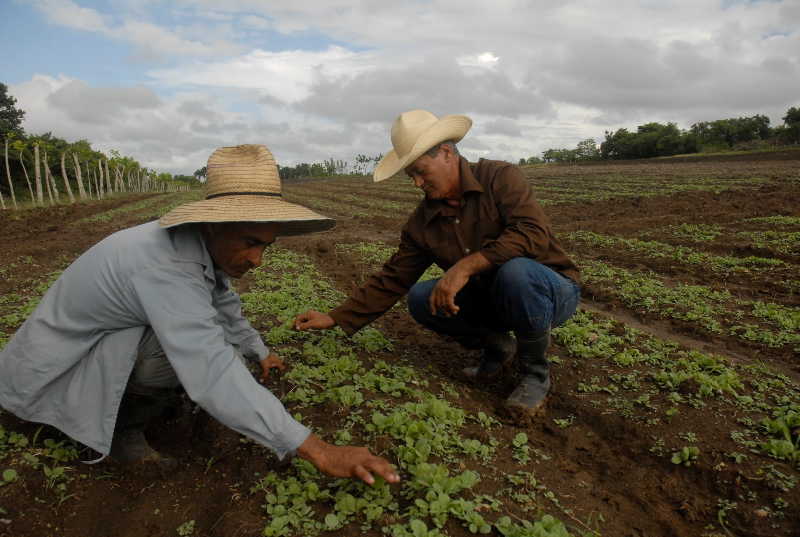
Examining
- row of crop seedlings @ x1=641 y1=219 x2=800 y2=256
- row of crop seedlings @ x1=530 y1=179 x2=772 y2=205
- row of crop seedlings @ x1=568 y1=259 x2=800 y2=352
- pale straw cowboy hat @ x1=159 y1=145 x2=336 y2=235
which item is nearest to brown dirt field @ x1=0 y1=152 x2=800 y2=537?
row of crop seedlings @ x1=568 y1=259 x2=800 y2=352

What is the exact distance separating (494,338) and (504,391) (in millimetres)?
411

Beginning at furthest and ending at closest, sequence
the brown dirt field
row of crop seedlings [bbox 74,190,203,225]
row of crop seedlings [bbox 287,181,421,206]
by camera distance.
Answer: row of crop seedlings [bbox 287,181,421,206], row of crop seedlings [bbox 74,190,203,225], the brown dirt field

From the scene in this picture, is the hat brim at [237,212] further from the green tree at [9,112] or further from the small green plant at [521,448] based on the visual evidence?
the green tree at [9,112]

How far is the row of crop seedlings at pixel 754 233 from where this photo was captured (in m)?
8.74

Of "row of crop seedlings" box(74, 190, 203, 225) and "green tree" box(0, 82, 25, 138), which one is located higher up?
"green tree" box(0, 82, 25, 138)

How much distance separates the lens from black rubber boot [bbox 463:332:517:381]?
13.5 ft

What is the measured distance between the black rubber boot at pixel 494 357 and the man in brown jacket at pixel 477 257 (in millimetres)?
11

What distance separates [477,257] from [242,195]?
1591 millimetres

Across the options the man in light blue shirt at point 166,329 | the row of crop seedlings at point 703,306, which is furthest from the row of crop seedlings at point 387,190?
the man in light blue shirt at point 166,329

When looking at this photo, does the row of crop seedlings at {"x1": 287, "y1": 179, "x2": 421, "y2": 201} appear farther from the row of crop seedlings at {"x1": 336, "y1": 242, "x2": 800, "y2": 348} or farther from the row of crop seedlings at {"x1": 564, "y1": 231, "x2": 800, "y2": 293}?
the row of crop seedlings at {"x1": 336, "y1": 242, "x2": 800, "y2": 348}

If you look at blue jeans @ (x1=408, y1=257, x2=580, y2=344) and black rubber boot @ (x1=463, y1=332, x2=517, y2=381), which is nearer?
blue jeans @ (x1=408, y1=257, x2=580, y2=344)

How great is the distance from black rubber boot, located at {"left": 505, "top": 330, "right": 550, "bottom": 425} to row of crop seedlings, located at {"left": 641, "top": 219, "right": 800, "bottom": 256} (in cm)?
666

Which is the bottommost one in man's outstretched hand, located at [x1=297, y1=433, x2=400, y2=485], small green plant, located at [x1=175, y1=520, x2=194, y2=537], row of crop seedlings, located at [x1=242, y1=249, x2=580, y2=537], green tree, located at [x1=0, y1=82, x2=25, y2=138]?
small green plant, located at [x1=175, y1=520, x2=194, y2=537]

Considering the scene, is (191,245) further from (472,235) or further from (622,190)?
(622,190)
